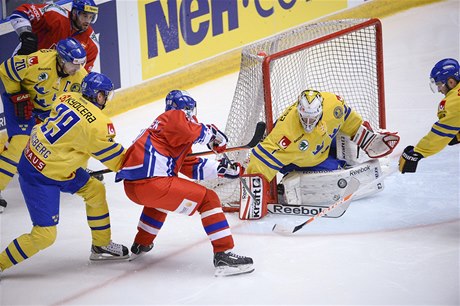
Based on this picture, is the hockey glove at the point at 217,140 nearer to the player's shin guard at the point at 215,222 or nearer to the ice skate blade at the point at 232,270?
the player's shin guard at the point at 215,222

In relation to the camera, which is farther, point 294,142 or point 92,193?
point 294,142

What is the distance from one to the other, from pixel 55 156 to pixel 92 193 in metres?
0.29

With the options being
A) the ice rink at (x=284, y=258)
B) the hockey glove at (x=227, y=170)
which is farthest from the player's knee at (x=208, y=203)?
the ice rink at (x=284, y=258)

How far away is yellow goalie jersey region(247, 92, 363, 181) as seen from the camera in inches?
187

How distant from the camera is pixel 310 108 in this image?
4.57 m

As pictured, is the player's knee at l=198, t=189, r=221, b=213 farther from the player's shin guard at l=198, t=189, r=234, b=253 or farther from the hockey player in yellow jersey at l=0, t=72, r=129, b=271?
the hockey player in yellow jersey at l=0, t=72, r=129, b=271

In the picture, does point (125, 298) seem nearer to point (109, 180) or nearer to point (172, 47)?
point (109, 180)

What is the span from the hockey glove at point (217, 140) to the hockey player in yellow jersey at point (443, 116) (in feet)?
3.16

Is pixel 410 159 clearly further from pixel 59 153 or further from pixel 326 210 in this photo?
pixel 59 153

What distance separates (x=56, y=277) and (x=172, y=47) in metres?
3.10

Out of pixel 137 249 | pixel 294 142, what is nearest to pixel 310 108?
pixel 294 142

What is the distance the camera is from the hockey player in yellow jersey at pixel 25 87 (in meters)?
4.87

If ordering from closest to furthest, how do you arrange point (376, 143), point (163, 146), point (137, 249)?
point (163, 146), point (137, 249), point (376, 143)

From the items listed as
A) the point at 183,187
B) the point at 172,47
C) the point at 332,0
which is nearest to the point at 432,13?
the point at 332,0
